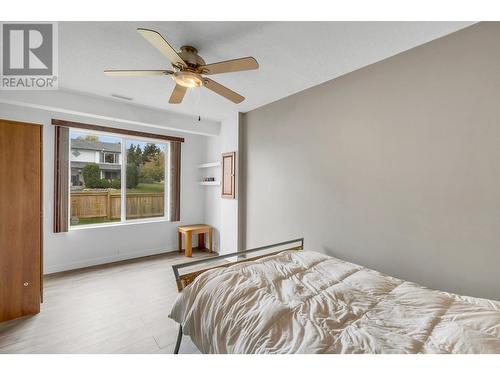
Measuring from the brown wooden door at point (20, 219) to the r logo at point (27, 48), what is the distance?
1.78 ft

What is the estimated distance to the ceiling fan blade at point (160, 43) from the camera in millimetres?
1314

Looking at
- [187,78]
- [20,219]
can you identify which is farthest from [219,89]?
[20,219]

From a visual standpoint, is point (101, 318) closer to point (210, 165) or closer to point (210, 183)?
point (210, 183)

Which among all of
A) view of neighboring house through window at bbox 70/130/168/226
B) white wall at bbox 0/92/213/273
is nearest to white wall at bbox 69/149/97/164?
view of neighboring house through window at bbox 70/130/168/226

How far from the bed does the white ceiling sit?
1886mm

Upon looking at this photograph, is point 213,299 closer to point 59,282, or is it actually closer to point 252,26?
point 252,26

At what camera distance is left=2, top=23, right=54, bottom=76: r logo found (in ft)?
5.87

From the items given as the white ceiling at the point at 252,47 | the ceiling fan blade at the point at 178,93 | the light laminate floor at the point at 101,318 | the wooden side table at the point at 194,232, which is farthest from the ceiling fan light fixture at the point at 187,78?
the wooden side table at the point at 194,232

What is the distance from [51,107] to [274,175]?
293cm

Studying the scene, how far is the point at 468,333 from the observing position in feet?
3.68

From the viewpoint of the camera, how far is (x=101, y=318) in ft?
7.49

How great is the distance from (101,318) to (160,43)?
2512 mm

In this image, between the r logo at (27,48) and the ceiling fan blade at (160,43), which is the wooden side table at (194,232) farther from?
the ceiling fan blade at (160,43)

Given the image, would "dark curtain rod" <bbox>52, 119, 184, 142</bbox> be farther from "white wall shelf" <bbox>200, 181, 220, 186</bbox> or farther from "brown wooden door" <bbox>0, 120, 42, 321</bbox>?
"brown wooden door" <bbox>0, 120, 42, 321</bbox>
